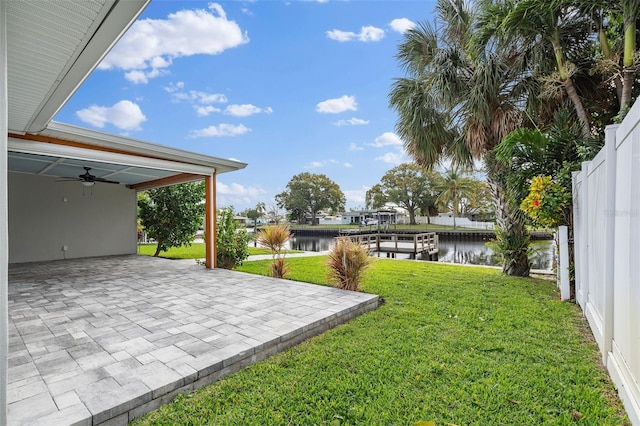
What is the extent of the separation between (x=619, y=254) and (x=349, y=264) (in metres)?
3.55

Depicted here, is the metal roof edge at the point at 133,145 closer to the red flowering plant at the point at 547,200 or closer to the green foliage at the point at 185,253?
the green foliage at the point at 185,253

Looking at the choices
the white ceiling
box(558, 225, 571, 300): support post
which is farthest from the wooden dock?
the white ceiling

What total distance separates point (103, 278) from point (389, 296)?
548 centimetres

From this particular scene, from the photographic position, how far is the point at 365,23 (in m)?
13.5

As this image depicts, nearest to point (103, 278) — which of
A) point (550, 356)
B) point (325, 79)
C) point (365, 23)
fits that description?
point (550, 356)

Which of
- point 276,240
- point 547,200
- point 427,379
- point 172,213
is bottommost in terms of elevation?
point 427,379

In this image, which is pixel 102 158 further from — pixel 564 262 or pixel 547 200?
pixel 564 262

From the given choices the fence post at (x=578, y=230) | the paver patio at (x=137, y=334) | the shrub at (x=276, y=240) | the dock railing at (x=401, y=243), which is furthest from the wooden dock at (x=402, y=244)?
the paver patio at (x=137, y=334)

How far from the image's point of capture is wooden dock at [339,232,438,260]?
1626cm

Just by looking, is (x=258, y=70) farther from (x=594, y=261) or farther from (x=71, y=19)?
(x=594, y=261)

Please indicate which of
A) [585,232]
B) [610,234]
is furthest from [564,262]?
[610,234]

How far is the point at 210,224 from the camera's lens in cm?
775

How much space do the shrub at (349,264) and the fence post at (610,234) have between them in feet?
10.3

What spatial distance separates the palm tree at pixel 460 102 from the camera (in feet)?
20.9
